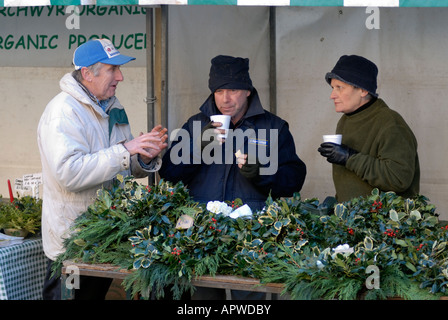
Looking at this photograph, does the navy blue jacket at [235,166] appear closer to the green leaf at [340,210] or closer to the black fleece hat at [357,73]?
the black fleece hat at [357,73]

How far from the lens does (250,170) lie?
339 centimetres

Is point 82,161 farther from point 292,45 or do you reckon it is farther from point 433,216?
point 292,45

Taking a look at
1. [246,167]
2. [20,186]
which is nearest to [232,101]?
[246,167]

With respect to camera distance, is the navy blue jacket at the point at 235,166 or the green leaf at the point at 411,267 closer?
the green leaf at the point at 411,267

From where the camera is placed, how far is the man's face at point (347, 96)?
140 inches

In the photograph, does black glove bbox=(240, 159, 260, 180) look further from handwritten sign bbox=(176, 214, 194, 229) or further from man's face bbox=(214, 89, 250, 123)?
handwritten sign bbox=(176, 214, 194, 229)

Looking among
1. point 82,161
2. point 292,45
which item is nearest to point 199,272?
point 82,161

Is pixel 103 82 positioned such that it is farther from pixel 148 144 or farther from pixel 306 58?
pixel 306 58

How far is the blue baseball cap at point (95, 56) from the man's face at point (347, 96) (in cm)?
118

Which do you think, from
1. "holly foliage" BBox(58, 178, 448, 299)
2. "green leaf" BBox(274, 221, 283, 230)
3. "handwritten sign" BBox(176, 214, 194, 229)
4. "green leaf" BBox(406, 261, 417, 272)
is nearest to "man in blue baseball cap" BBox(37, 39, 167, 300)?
"holly foliage" BBox(58, 178, 448, 299)

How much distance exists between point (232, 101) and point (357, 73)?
70 centimetres

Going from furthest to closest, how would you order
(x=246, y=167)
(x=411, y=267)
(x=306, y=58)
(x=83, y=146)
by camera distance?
1. (x=306, y=58)
2. (x=246, y=167)
3. (x=83, y=146)
4. (x=411, y=267)

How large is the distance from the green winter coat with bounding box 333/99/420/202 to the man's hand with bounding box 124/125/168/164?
101 cm

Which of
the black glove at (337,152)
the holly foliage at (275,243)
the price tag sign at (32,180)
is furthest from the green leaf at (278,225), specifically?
the price tag sign at (32,180)
